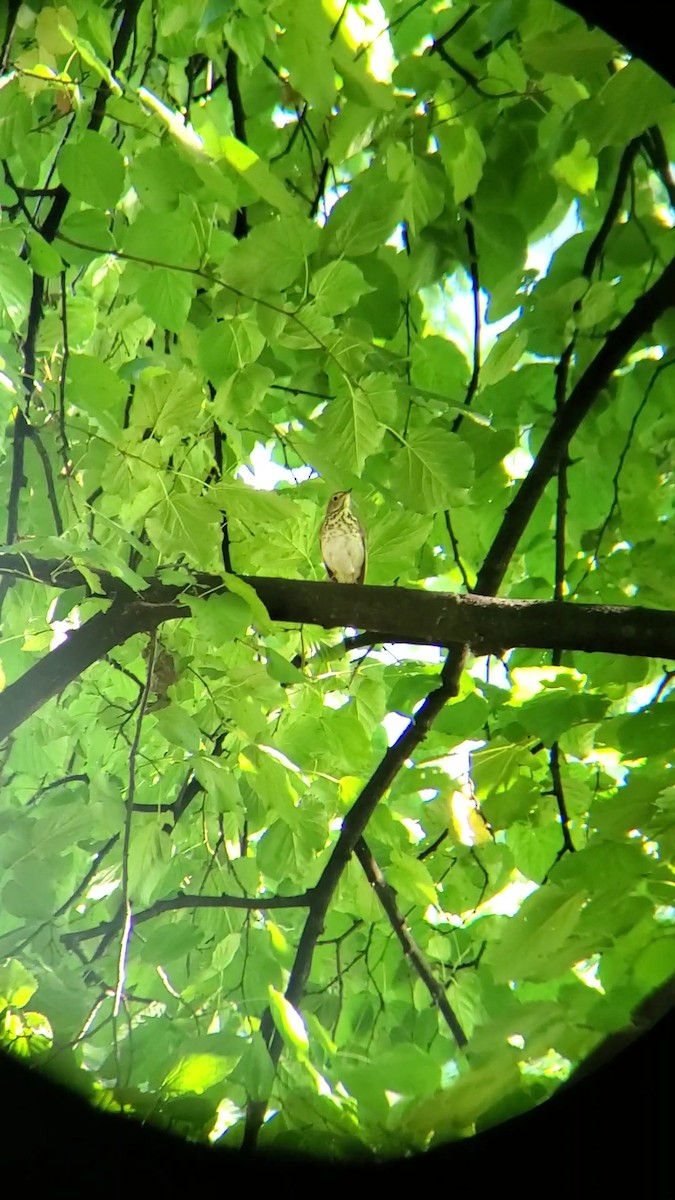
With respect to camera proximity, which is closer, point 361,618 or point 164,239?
point 164,239

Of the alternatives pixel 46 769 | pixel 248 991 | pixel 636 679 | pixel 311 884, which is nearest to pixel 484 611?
pixel 636 679

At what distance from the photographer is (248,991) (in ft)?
3.20

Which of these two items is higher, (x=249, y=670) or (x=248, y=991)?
(x=249, y=670)

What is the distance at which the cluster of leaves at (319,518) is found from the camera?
2.24 ft

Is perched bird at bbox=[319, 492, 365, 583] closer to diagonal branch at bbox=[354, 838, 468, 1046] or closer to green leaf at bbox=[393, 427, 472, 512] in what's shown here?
diagonal branch at bbox=[354, 838, 468, 1046]

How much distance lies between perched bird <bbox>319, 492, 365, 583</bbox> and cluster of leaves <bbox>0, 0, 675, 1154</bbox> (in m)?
0.45

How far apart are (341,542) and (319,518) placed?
61 centimetres

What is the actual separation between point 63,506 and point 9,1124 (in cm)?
73

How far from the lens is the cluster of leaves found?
2.24ft

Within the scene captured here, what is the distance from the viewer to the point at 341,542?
1.95m

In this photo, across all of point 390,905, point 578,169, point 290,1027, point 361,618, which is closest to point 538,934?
point 290,1027

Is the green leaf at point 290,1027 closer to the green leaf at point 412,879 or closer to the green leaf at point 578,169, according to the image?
the green leaf at point 412,879

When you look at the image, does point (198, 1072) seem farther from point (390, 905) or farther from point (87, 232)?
point (87, 232)

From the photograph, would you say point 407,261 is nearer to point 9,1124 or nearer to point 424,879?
point 424,879
